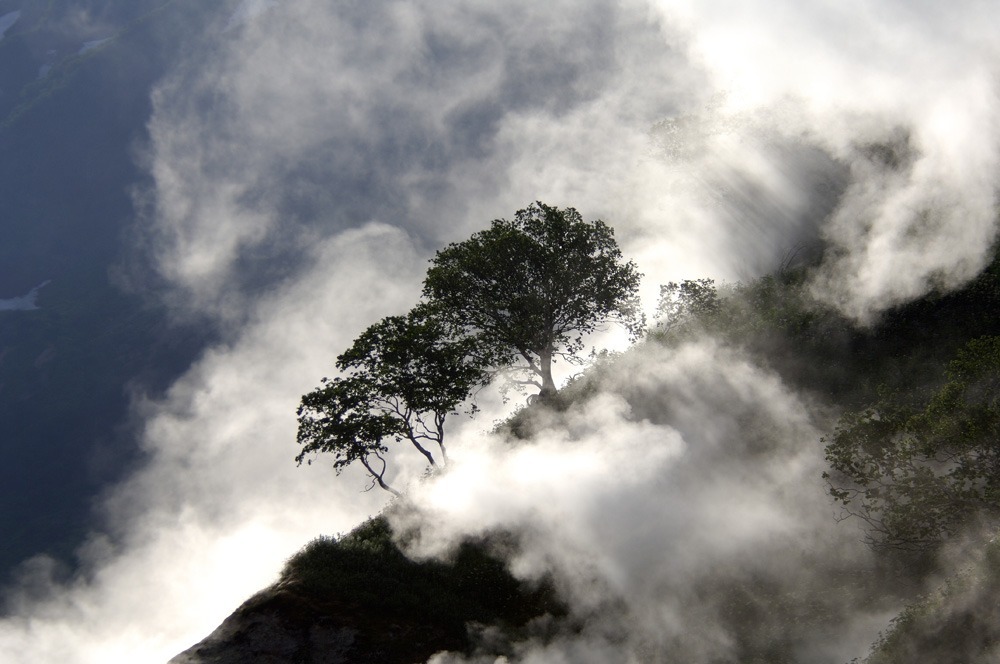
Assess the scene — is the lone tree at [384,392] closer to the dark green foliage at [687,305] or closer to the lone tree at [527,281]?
the lone tree at [527,281]

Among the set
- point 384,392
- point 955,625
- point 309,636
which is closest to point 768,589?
point 955,625

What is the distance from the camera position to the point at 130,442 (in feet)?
481

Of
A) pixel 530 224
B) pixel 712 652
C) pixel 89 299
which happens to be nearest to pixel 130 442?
pixel 89 299

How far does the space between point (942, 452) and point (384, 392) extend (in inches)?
500

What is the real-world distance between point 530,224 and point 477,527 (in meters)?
10.2

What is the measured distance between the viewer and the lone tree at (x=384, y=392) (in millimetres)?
19031

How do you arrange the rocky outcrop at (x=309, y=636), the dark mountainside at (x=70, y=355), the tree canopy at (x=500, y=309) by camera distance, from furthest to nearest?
1. the dark mountainside at (x=70, y=355)
2. the tree canopy at (x=500, y=309)
3. the rocky outcrop at (x=309, y=636)

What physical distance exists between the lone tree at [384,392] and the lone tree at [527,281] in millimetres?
2043

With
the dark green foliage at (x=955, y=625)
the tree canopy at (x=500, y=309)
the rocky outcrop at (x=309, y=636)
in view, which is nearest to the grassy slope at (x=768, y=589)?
the dark green foliage at (x=955, y=625)

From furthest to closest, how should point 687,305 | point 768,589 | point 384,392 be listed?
point 687,305 < point 384,392 < point 768,589

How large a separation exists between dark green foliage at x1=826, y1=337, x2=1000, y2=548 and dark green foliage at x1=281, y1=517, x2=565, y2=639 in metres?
6.04

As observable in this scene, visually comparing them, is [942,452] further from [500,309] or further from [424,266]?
[424,266]

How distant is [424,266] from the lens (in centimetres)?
17150

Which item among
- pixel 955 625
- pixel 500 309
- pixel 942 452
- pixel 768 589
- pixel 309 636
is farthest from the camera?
pixel 500 309
